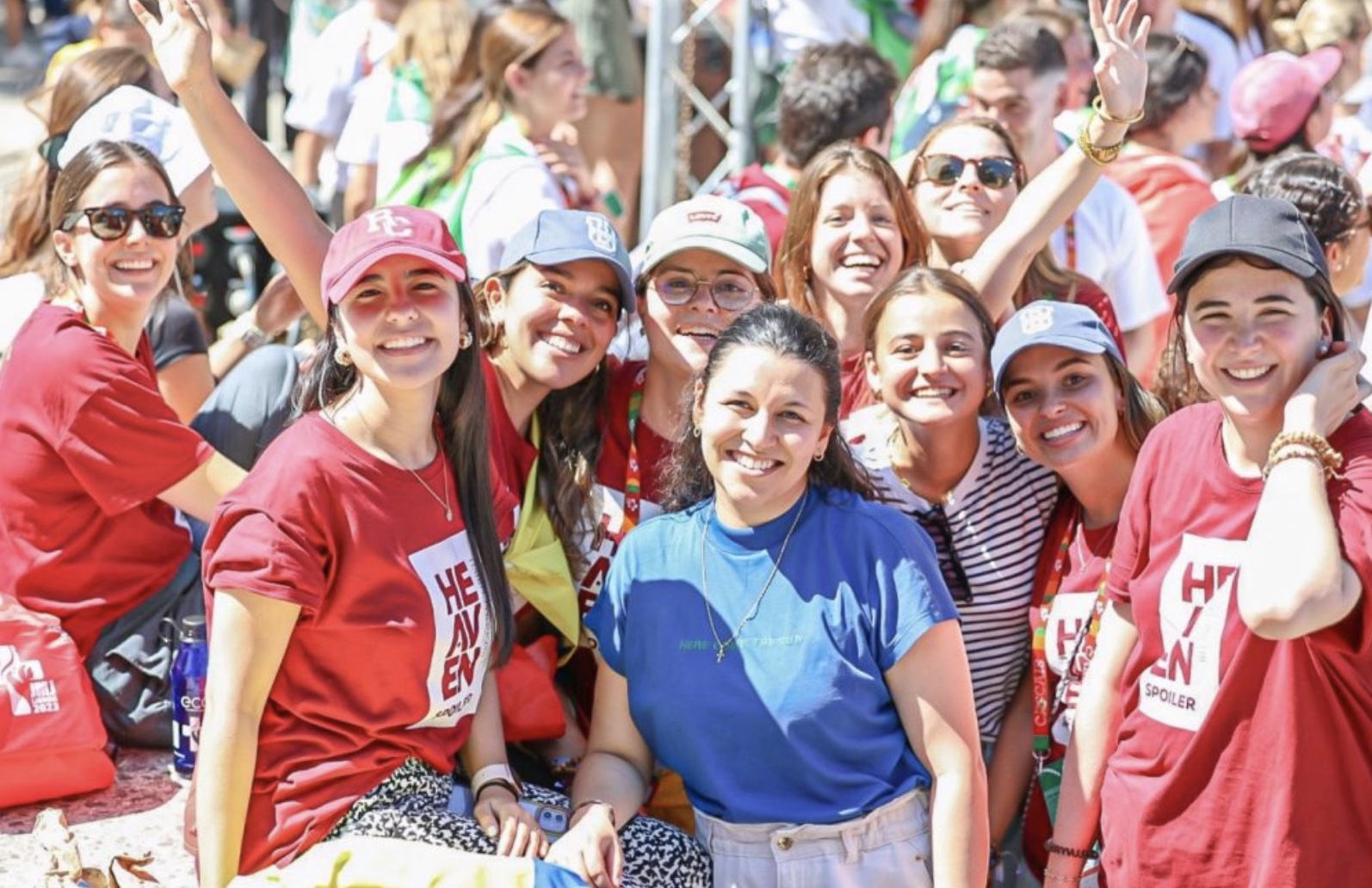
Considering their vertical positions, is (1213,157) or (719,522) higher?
(1213,157)

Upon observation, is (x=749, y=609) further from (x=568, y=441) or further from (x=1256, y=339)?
(x=1256, y=339)

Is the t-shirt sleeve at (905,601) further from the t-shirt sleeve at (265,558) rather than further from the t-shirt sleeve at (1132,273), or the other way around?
the t-shirt sleeve at (1132,273)

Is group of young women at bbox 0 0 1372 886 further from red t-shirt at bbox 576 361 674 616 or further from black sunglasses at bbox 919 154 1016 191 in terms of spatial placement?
black sunglasses at bbox 919 154 1016 191

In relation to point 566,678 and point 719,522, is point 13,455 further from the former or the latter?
point 719,522

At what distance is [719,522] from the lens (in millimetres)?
3424

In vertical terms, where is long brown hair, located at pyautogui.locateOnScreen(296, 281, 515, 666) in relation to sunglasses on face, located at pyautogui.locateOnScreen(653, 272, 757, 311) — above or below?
below

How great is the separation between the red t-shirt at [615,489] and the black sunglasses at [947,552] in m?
0.57

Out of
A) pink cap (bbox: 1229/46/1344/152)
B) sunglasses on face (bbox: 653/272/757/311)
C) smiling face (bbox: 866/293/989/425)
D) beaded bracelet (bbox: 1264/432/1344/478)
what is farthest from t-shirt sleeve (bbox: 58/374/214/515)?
pink cap (bbox: 1229/46/1344/152)

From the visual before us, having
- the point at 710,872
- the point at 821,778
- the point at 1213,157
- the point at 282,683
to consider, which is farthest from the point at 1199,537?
the point at 1213,157

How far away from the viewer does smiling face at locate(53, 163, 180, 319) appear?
4168 millimetres

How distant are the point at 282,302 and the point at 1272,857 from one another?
11.0 feet

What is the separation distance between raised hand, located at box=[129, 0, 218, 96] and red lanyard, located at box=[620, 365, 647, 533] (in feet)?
3.69

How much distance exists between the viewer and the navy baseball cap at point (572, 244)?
150 inches

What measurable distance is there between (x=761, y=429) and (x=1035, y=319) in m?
0.72
